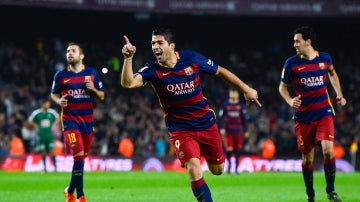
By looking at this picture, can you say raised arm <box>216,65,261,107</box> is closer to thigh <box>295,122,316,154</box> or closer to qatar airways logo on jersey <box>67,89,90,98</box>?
thigh <box>295,122,316,154</box>

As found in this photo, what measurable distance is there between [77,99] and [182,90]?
335 cm

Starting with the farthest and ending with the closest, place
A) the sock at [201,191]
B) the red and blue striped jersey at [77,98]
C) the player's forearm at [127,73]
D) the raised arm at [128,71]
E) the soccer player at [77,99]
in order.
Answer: the red and blue striped jersey at [77,98], the soccer player at [77,99], the sock at [201,191], the player's forearm at [127,73], the raised arm at [128,71]

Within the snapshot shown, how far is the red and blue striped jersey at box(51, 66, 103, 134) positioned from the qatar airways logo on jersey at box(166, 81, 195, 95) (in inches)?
125

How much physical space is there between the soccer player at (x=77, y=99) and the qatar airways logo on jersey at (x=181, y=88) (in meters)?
2.97

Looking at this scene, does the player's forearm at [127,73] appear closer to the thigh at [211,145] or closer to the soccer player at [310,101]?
the thigh at [211,145]

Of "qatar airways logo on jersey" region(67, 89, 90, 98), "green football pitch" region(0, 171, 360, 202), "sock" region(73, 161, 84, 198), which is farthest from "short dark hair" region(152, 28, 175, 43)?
"green football pitch" region(0, 171, 360, 202)

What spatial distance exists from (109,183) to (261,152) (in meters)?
11.4

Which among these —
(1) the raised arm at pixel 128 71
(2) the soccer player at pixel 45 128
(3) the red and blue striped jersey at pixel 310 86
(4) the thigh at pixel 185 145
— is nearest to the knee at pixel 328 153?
(3) the red and blue striped jersey at pixel 310 86

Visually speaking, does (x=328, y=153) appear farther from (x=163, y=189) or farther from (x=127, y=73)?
(x=163, y=189)

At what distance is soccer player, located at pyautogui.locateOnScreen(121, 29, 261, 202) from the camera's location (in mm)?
9227

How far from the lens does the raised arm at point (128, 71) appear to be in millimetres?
8281

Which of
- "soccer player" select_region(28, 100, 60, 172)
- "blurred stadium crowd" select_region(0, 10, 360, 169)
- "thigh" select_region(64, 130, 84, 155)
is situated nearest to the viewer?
"thigh" select_region(64, 130, 84, 155)

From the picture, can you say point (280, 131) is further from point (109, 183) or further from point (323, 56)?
point (323, 56)

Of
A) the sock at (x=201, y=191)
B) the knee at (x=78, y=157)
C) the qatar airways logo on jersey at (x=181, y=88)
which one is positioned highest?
the qatar airways logo on jersey at (x=181, y=88)
